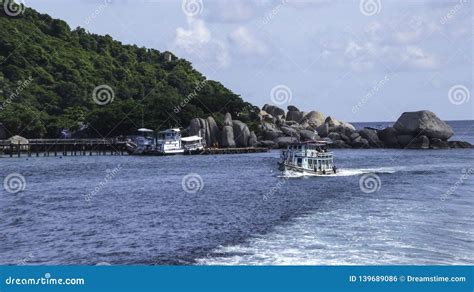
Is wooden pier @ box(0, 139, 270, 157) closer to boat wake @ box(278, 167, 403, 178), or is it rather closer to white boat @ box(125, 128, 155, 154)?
white boat @ box(125, 128, 155, 154)

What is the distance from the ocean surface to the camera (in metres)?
33.5

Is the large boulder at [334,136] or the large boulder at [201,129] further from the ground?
the large boulder at [201,129]

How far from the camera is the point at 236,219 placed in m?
44.2

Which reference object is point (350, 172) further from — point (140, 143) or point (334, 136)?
point (334, 136)

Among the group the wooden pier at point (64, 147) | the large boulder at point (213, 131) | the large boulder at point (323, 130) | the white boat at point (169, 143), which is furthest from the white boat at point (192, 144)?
the large boulder at point (323, 130)

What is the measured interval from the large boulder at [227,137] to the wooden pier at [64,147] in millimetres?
20971

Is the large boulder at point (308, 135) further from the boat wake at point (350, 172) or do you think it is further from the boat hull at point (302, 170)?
the boat hull at point (302, 170)

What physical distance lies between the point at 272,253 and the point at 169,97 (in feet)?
406

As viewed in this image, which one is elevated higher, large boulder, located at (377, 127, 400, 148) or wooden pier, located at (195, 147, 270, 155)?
large boulder, located at (377, 127, 400, 148)

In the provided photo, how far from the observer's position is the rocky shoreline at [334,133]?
470 feet

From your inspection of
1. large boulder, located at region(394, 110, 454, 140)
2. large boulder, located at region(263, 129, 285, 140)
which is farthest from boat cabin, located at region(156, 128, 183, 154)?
large boulder, located at region(394, 110, 454, 140)

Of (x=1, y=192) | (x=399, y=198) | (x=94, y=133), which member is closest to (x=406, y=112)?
(x=94, y=133)

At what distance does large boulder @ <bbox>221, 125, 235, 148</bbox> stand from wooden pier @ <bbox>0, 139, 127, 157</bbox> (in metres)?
21.0

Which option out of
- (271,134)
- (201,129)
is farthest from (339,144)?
(201,129)
